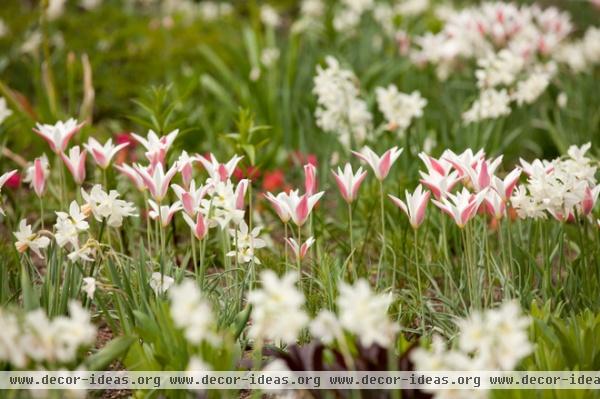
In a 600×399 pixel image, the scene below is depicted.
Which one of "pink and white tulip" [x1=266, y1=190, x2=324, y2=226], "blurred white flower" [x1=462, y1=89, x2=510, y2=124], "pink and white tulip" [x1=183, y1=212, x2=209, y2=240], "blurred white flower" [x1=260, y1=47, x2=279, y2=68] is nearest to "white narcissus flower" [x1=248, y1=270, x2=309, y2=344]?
"pink and white tulip" [x1=266, y1=190, x2=324, y2=226]

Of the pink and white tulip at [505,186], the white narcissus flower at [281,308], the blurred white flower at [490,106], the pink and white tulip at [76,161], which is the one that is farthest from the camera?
the blurred white flower at [490,106]

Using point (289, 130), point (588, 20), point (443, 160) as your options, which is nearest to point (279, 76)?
point (289, 130)

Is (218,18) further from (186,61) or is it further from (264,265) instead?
(264,265)

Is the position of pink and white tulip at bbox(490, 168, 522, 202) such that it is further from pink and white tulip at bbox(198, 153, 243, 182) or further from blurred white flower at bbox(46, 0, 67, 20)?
blurred white flower at bbox(46, 0, 67, 20)

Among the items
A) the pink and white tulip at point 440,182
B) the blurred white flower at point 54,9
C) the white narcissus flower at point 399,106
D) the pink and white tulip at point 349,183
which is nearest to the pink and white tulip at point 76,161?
the pink and white tulip at point 349,183

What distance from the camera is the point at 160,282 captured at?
9.06 feet

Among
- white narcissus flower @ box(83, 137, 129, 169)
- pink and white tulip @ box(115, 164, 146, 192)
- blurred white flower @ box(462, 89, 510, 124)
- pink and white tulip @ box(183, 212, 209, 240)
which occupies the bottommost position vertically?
pink and white tulip @ box(183, 212, 209, 240)

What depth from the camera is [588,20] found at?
8.23 meters

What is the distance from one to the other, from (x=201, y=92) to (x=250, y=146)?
3.01m

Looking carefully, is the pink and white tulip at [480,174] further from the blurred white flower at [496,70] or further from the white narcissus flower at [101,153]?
the blurred white flower at [496,70]

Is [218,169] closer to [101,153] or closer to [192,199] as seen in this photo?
[192,199]

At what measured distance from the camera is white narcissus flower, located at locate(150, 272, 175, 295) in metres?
2.73

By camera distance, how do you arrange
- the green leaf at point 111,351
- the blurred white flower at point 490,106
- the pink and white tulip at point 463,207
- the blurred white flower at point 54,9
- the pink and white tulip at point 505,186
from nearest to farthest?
the green leaf at point 111,351 < the pink and white tulip at point 463,207 < the pink and white tulip at point 505,186 < the blurred white flower at point 490,106 < the blurred white flower at point 54,9

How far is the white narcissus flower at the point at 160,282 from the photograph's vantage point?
2.73m
